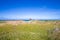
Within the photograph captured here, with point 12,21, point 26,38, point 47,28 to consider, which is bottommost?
point 26,38

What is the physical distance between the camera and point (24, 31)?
323 centimetres

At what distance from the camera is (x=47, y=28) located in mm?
3410

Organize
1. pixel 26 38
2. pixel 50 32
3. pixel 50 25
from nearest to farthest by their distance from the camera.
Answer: pixel 26 38 → pixel 50 32 → pixel 50 25

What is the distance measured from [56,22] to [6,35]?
1.97 m

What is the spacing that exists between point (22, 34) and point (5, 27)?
26.7 inches

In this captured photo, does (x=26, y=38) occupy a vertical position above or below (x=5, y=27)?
below

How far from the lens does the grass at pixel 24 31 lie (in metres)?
3.06

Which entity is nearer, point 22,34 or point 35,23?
point 22,34

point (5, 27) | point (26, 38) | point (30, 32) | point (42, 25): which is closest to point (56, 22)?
point (42, 25)

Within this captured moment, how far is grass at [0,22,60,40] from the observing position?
3.06 metres

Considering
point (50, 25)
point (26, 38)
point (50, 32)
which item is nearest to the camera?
point (26, 38)

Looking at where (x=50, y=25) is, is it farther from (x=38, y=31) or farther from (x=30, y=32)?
(x=30, y=32)

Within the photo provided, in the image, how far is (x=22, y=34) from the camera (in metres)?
3.14

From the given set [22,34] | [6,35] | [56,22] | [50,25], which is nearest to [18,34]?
[22,34]
